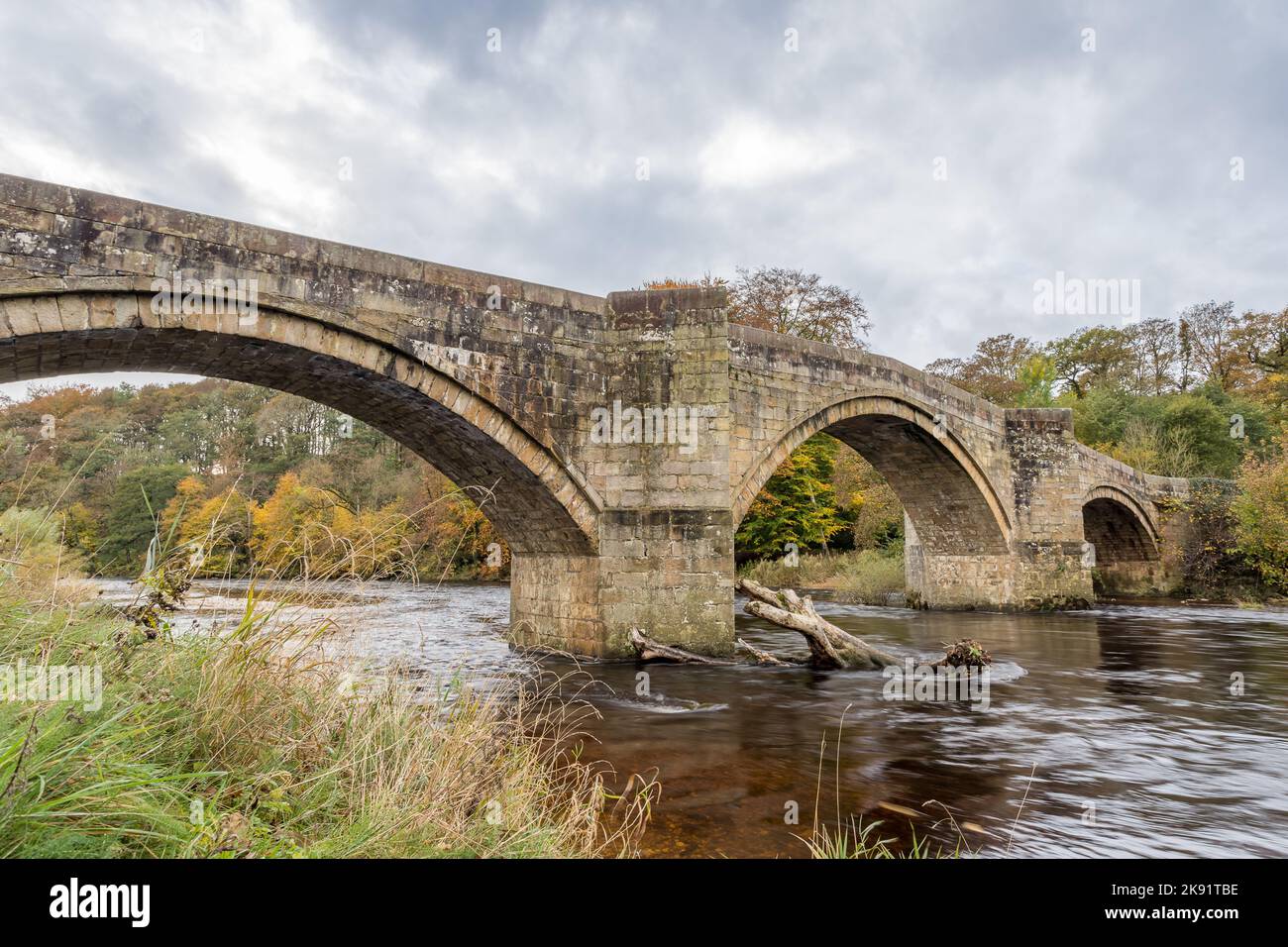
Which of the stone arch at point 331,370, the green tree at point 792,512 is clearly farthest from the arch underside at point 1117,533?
the stone arch at point 331,370

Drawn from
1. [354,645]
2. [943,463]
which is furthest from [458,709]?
[943,463]

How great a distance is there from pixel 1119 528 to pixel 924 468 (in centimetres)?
1038

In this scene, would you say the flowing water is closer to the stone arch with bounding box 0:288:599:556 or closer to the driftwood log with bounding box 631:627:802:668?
the driftwood log with bounding box 631:627:802:668

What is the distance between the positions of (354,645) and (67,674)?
175cm

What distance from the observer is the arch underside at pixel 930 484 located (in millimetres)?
15455

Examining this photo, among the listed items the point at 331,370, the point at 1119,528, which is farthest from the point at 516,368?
the point at 1119,528

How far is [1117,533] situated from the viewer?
923 inches

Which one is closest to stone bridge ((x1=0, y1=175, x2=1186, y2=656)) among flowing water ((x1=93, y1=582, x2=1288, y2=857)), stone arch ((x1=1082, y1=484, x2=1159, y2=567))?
flowing water ((x1=93, y1=582, x2=1288, y2=857))

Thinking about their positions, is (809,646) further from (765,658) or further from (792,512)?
(792,512)

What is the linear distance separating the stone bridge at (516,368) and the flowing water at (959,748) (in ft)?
4.76

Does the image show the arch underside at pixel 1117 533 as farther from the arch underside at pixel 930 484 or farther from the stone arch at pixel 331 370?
the stone arch at pixel 331 370

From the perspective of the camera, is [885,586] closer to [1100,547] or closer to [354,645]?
[1100,547]

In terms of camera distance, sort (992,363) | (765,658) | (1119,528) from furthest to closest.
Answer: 1. (992,363)
2. (1119,528)
3. (765,658)

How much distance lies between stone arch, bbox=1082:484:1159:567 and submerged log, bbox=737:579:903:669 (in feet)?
46.5
